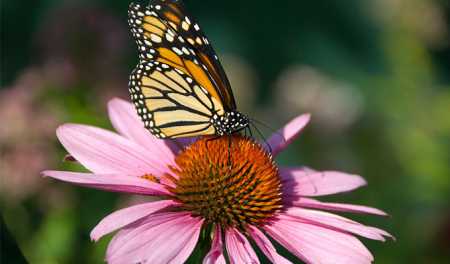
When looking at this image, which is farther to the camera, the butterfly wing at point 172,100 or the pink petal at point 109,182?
the butterfly wing at point 172,100

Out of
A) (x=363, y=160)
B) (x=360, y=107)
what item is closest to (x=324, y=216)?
(x=363, y=160)

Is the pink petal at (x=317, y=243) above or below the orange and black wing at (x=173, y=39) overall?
below

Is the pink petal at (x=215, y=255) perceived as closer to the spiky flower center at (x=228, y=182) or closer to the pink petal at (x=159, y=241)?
the pink petal at (x=159, y=241)

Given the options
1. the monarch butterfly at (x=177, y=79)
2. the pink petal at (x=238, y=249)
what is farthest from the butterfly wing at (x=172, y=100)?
the pink petal at (x=238, y=249)

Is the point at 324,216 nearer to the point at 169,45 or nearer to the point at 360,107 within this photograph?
the point at 169,45

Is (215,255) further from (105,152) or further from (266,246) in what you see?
(105,152)

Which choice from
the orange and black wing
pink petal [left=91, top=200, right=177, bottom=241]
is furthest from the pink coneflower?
the orange and black wing

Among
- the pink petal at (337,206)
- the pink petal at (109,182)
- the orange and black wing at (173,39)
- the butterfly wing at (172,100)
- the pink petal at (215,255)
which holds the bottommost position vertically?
the pink petal at (215,255)

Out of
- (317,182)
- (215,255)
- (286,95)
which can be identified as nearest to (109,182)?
(215,255)

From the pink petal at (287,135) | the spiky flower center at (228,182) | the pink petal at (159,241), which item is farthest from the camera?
the pink petal at (287,135)
